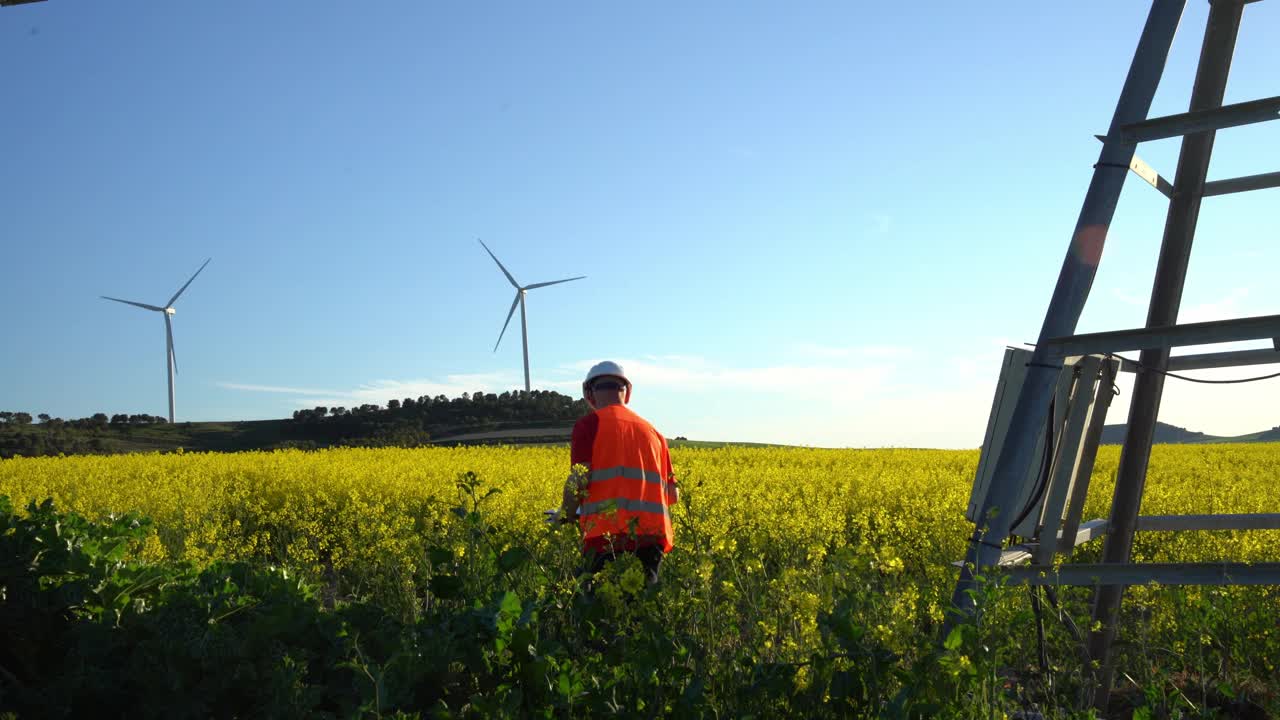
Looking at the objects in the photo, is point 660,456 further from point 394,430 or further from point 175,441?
point 175,441

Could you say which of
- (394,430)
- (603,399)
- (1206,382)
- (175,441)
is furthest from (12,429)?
(1206,382)

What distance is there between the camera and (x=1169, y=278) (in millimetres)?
5070

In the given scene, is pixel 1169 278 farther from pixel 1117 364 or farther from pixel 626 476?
pixel 626 476

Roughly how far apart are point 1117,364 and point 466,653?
3339 millimetres

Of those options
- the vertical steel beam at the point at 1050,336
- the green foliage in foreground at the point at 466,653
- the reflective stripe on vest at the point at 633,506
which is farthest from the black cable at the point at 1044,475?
the reflective stripe on vest at the point at 633,506

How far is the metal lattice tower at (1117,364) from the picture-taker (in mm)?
3967

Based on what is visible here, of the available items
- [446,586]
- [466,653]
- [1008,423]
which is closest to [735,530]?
[1008,423]

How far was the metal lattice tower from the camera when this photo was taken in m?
3.97

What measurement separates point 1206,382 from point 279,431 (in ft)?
181

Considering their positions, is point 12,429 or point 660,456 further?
point 12,429

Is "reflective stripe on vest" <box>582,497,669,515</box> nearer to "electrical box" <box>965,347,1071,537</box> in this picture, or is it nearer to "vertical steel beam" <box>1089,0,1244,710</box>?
"electrical box" <box>965,347,1071,537</box>

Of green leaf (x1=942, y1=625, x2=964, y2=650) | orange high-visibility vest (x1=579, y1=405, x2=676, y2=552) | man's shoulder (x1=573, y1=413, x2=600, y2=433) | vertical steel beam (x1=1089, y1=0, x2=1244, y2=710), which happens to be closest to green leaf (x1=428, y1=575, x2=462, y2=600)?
orange high-visibility vest (x1=579, y1=405, x2=676, y2=552)

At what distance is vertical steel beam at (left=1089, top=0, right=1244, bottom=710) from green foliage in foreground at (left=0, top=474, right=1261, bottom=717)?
957 millimetres

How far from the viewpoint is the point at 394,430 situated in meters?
47.7
